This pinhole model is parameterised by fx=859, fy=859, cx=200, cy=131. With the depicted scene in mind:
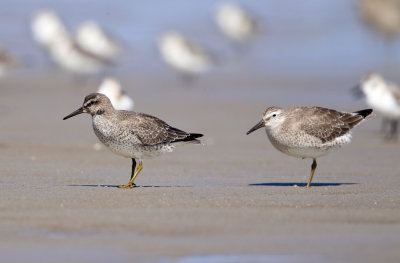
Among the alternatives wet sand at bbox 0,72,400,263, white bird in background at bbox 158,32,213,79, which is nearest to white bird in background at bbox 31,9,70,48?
white bird in background at bbox 158,32,213,79

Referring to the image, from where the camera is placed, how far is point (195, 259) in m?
5.99

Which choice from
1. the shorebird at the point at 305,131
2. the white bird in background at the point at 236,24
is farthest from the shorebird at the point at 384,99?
the white bird in background at the point at 236,24

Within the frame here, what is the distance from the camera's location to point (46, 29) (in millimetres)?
23344

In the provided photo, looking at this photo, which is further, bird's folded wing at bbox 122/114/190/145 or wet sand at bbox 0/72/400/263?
bird's folded wing at bbox 122/114/190/145

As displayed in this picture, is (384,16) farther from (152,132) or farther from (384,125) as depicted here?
(152,132)

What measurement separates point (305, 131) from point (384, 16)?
16527 mm

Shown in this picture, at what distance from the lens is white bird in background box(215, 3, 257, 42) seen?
25.6 metres

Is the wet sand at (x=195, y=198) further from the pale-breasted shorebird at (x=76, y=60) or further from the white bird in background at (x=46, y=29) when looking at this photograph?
the white bird in background at (x=46, y=29)

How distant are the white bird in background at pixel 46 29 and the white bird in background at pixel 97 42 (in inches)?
22.8

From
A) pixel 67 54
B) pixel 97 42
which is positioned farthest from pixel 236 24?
pixel 67 54

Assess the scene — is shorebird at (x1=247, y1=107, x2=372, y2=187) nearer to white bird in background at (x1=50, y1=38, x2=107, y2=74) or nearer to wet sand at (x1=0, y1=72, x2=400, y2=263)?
wet sand at (x1=0, y1=72, x2=400, y2=263)

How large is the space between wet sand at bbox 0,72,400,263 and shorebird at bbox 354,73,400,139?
0.37 m

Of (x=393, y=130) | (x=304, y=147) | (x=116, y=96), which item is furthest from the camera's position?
(x=393, y=130)

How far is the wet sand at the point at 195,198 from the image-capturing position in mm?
6258
